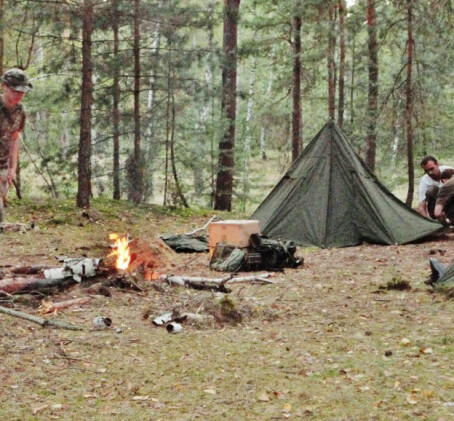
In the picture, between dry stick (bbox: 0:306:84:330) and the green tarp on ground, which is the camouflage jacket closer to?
dry stick (bbox: 0:306:84:330)

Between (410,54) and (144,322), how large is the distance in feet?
34.1

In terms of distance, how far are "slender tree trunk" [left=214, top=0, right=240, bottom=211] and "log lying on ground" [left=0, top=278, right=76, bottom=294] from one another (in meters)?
9.62

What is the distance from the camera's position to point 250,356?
16.2 ft

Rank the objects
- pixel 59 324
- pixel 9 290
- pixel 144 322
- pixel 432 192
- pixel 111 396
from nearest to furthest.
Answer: pixel 111 396 < pixel 59 324 < pixel 144 322 < pixel 9 290 < pixel 432 192

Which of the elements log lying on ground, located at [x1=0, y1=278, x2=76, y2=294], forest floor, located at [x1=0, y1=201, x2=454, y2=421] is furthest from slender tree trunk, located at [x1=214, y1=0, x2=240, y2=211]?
log lying on ground, located at [x1=0, y1=278, x2=76, y2=294]

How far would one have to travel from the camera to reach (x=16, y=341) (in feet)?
16.7

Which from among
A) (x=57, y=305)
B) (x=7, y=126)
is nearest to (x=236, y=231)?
(x=57, y=305)

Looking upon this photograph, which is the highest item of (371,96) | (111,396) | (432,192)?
(371,96)

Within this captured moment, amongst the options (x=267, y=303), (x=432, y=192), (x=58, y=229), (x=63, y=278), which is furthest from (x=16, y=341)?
(x=432, y=192)

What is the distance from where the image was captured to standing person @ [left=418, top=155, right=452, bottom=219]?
427 inches

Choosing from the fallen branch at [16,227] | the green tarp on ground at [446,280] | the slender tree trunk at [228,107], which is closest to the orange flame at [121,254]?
the green tarp on ground at [446,280]

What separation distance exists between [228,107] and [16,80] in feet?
34.3

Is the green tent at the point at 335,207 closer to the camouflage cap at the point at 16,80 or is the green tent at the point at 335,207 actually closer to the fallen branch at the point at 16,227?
the fallen branch at the point at 16,227

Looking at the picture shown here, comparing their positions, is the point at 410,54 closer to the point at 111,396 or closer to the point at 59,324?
the point at 59,324
